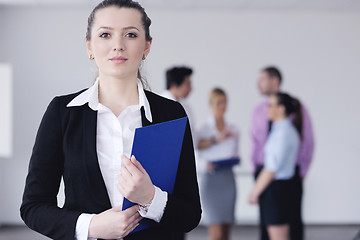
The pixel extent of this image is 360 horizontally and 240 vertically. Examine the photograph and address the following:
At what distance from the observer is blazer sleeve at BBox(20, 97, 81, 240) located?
35.7 inches

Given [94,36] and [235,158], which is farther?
[235,158]

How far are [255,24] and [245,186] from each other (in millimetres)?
2181

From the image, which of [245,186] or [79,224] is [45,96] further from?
[79,224]

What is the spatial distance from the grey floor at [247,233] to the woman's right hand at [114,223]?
4.81 metres

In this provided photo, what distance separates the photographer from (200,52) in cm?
625

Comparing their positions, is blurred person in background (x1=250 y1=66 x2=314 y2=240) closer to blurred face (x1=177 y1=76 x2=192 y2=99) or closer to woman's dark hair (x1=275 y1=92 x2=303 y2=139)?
woman's dark hair (x1=275 y1=92 x2=303 y2=139)

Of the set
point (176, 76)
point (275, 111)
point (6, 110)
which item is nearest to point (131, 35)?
point (275, 111)

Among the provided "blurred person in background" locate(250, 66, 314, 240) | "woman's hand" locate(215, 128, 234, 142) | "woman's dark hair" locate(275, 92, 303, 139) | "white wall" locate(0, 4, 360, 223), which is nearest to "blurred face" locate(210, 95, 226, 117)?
"woman's hand" locate(215, 128, 234, 142)

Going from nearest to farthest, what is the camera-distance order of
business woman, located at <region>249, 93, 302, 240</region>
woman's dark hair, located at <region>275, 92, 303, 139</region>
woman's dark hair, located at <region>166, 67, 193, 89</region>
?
business woman, located at <region>249, 93, 302, 240</region> < woman's dark hair, located at <region>275, 92, 303, 139</region> < woman's dark hair, located at <region>166, 67, 193, 89</region>

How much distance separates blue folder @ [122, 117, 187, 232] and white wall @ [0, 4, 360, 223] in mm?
5245

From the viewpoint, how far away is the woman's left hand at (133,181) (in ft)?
2.72

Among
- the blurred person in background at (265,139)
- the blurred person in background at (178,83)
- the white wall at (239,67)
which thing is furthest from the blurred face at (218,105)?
the white wall at (239,67)

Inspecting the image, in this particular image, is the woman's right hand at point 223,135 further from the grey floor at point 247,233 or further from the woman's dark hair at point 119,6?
the woman's dark hair at point 119,6

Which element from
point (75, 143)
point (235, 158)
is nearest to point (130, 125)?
point (75, 143)
